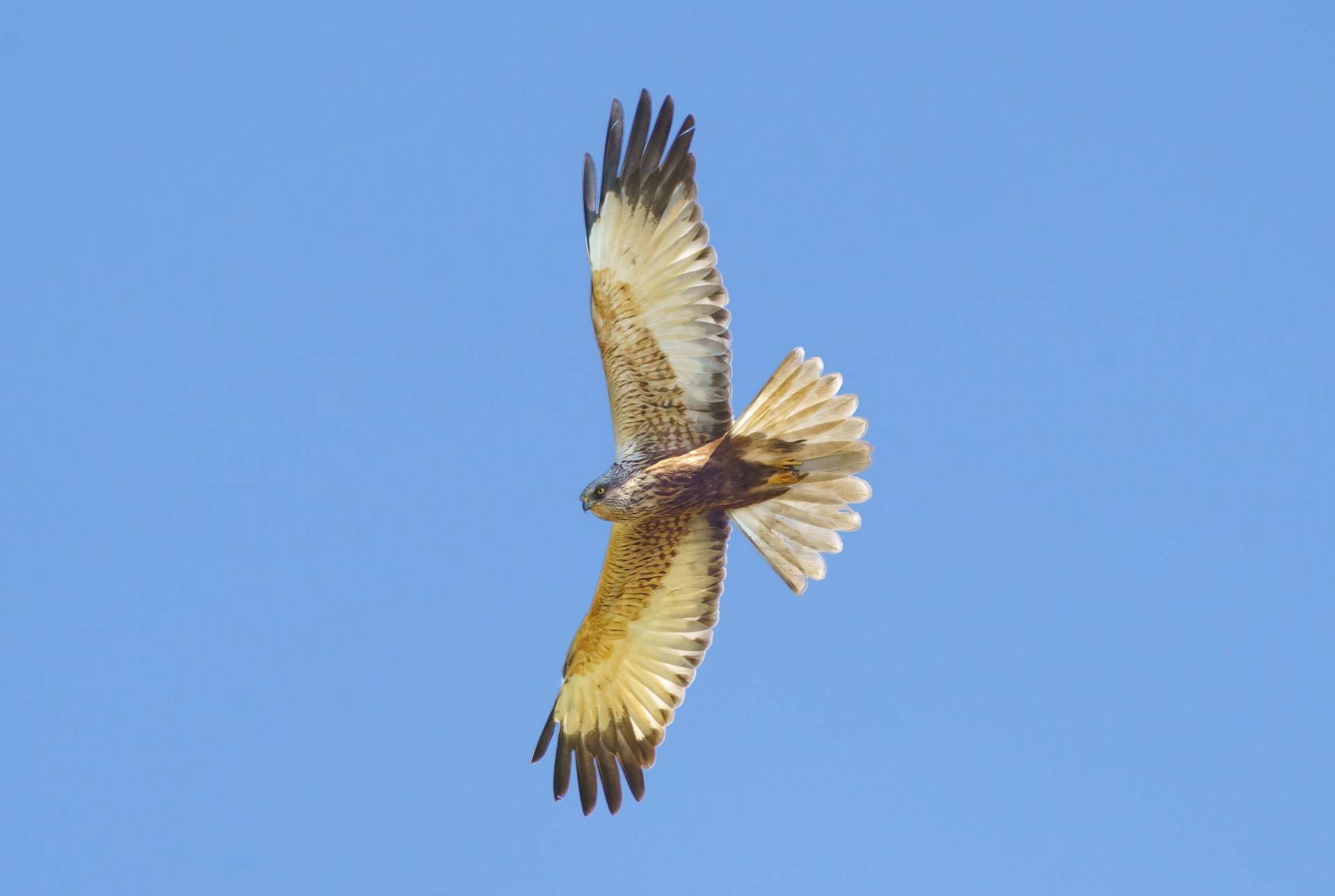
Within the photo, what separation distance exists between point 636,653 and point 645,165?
3.59 meters

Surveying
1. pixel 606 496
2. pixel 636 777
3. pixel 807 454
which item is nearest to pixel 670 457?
pixel 606 496

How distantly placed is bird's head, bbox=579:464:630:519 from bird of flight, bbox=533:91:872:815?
0.01 meters

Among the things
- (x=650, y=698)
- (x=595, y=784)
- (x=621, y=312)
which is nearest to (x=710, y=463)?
(x=621, y=312)

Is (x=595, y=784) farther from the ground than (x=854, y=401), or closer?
closer

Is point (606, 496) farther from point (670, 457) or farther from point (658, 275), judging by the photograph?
point (658, 275)

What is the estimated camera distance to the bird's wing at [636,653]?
10164mm

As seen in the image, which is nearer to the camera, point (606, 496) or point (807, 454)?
point (807, 454)

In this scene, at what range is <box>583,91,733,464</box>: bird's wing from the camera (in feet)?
29.8

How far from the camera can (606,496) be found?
9398 mm

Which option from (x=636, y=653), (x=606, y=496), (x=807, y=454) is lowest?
(x=636, y=653)

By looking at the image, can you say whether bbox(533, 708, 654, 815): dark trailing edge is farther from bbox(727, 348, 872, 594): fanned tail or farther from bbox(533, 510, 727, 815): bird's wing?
bbox(727, 348, 872, 594): fanned tail

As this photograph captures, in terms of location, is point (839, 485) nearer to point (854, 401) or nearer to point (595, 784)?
point (854, 401)

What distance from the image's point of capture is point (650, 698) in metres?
10.4

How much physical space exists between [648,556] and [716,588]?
24.1 inches
